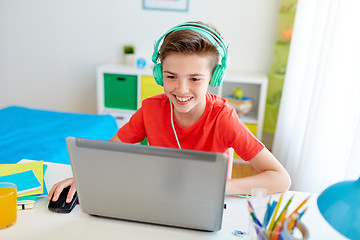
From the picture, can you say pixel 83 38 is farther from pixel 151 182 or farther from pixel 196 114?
pixel 151 182

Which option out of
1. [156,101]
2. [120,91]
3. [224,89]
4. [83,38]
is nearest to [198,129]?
[156,101]

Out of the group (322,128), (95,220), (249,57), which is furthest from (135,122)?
(249,57)

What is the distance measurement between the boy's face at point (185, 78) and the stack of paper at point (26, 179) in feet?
1.72

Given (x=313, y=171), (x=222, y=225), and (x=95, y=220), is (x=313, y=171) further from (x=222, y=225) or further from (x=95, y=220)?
(x=95, y=220)

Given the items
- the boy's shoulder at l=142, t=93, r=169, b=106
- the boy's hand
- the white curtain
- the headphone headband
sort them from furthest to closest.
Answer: the white curtain → the boy's shoulder at l=142, t=93, r=169, b=106 → the headphone headband → the boy's hand

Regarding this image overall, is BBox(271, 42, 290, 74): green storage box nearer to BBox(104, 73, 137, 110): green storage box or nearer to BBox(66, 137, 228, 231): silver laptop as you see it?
BBox(104, 73, 137, 110): green storage box

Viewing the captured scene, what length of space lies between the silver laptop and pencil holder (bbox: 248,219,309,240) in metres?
0.12

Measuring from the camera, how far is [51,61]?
11.3ft

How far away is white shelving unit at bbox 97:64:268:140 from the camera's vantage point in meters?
2.83

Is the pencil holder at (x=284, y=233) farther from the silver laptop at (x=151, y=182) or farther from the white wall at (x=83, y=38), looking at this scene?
the white wall at (x=83, y=38)

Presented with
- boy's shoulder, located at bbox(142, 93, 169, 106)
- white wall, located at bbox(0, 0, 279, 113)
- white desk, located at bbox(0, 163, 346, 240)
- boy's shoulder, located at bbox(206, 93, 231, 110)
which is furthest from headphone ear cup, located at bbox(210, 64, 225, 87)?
white wall, located at bbox(0, 0, 279, 113)

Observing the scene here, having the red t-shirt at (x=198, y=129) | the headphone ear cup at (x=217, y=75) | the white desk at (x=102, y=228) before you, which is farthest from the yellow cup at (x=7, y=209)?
the headphone ear cup at (x=217, y=75)

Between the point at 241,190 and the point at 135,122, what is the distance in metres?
0.53

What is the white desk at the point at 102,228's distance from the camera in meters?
0.83
